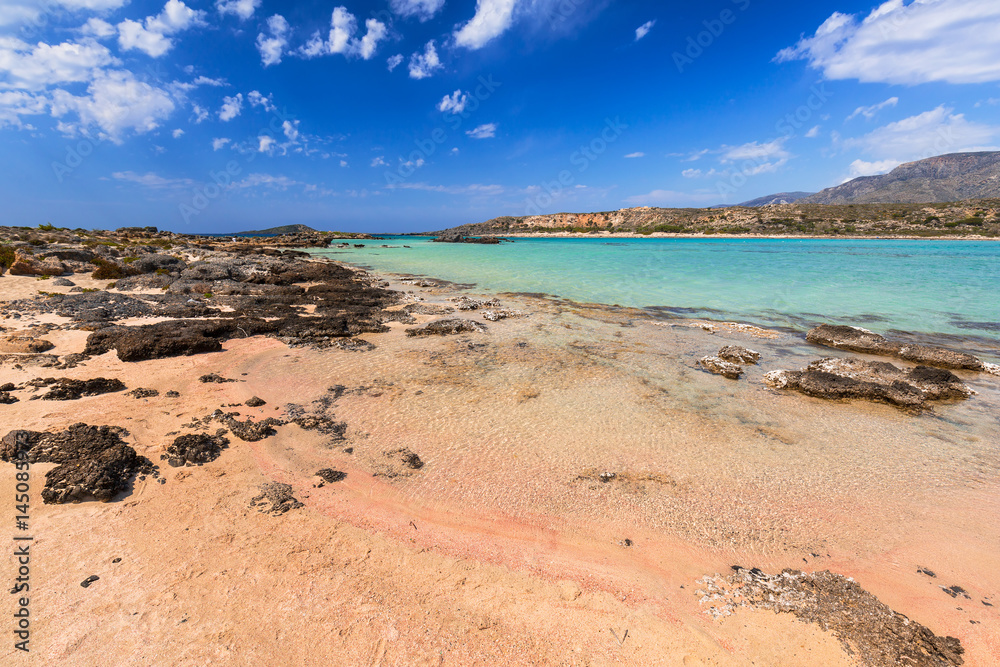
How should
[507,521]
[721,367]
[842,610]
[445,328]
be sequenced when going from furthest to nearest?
[445,328], [721,367], [507,521], [842,610]

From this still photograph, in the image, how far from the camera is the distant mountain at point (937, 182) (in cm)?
11749

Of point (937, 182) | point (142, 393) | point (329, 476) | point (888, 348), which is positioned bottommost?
point (888, 348)

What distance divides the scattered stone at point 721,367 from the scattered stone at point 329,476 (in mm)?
7129

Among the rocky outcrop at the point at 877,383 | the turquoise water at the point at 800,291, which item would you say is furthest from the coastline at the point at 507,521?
the turquoise water at the point at 800,291

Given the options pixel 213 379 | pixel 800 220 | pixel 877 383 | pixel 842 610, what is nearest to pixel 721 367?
pixel 877 383

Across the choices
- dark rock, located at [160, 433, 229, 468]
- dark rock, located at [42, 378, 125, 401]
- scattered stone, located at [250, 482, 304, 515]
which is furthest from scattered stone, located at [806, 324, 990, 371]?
dark rock, located at [42, 378, 125, 401]

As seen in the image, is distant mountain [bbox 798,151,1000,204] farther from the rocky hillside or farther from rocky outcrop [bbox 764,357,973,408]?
rocky outcrop [bbox 764,357,973,408]

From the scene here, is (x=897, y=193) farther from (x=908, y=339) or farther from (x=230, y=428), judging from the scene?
(x=230, y=428)

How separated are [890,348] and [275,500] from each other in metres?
12.6

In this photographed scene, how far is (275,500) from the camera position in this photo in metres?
3.69

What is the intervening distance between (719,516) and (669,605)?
1.37m

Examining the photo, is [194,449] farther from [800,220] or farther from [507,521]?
[800,220]

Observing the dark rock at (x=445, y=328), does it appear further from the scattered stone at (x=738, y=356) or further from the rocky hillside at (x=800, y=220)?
the rocky hillside at (x=800, y=220)

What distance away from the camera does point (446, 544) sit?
11.0 ft
